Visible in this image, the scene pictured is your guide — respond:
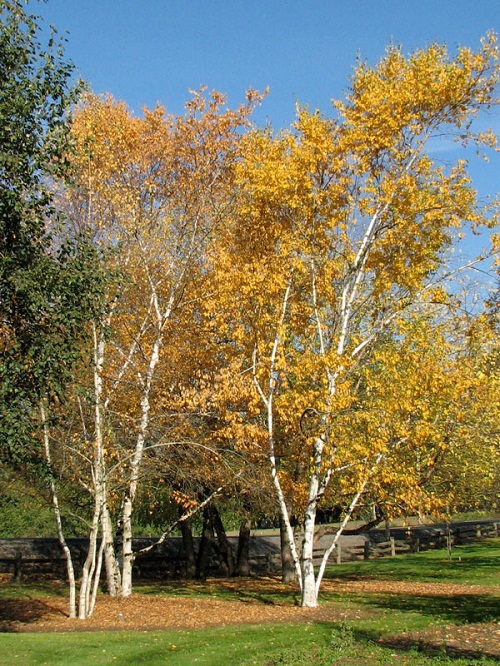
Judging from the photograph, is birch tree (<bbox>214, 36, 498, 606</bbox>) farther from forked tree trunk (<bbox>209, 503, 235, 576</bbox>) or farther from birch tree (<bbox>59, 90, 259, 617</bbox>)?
forked tree trunk (<bbox>209, 503, 235, 576</bbox>)

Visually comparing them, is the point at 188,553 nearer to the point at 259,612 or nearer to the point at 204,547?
the point at 204,547

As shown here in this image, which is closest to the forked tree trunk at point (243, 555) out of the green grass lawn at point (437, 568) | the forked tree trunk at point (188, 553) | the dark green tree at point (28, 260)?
the forked tree trunk at point (188, 553)

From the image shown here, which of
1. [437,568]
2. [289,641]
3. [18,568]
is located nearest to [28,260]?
[289,641]

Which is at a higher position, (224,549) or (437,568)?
(224,549)

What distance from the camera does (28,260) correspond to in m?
9.75

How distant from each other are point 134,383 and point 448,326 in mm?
8180

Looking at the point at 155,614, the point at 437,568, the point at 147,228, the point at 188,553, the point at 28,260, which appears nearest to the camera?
the point at 28,260

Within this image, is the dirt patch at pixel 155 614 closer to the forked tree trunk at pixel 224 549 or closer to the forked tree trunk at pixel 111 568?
the forked tree trunk at pixel 111 568

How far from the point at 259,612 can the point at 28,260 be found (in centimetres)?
917

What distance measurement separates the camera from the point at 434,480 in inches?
716

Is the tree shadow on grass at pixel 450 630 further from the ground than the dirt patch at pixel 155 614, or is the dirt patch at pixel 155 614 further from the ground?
the tree shadow on grass at pixel 450 630

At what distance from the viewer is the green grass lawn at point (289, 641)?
29.6 feet

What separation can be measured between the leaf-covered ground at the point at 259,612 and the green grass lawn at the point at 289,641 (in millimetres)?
204

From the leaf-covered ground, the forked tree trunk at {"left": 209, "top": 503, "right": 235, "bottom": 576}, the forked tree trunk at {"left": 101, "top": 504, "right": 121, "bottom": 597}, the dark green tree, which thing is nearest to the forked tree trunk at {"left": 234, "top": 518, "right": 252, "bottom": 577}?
the forked tree trunk at {"left": 209, "top": 503, "right": 235, "bottom": 576}
